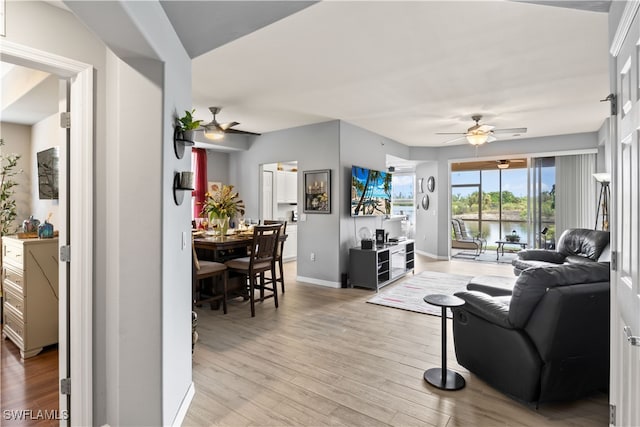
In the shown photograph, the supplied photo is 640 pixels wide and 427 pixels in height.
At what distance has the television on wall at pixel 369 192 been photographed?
Result: 5.53 m

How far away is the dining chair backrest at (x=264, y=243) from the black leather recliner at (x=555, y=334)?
2.57 m

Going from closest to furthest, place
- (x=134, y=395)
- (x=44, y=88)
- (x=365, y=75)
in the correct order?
(x=134, y=395)
(x=44, y=88)
(x=365, y=75)

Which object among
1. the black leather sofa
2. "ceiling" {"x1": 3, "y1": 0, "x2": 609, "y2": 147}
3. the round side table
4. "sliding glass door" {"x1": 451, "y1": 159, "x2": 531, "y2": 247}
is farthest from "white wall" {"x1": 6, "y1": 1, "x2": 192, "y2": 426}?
"sliding glass door" {"x1": 451, "y1": 159, "x2": 531, "y2": 247}

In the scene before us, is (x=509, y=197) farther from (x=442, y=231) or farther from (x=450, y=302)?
(x=450, y=302)

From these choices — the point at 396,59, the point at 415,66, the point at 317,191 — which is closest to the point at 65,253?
the point at 396,59

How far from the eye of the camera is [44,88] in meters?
3.09

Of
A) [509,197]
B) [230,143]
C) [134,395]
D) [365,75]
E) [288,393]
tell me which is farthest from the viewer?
[509,197]

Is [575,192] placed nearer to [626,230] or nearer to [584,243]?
[584,243]

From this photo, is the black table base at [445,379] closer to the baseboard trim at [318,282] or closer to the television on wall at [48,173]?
the baseboard trim at [318,282]

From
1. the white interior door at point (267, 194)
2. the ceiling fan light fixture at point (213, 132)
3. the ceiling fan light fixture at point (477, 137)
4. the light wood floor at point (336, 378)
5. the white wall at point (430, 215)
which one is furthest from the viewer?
the white wall at point (430, 215)

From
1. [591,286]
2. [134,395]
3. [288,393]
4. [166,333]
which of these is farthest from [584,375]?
[134,395]

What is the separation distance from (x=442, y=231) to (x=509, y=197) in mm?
3190

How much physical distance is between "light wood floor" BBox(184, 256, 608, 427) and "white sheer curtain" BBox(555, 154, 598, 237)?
5.48 meters

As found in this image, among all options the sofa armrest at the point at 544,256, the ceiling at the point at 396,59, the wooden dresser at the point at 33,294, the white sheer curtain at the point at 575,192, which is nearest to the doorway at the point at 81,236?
the ceiling at the point at 396,59
